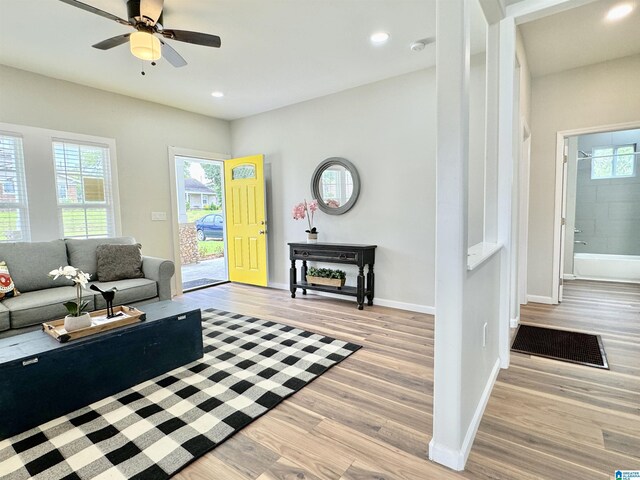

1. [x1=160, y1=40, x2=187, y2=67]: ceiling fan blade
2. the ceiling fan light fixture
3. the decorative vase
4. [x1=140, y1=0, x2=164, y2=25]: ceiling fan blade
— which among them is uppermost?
[x1=140, y1=0, x2=164, y2=25]: ceiling fan blade

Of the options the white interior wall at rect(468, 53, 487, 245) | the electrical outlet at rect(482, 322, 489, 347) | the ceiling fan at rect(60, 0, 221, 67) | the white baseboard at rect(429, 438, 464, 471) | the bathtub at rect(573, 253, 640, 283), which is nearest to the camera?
the white baseboard at rect(429, 438, 464, 471)

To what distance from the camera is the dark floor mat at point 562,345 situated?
251 centimetres

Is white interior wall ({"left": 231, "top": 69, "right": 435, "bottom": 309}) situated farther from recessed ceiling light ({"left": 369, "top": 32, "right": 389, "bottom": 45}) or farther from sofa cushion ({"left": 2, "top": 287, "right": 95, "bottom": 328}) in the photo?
sofa cushion ({"left": 2, "top": 287, "right": 95, "bottom": 328})

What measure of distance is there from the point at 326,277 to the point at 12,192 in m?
3.45

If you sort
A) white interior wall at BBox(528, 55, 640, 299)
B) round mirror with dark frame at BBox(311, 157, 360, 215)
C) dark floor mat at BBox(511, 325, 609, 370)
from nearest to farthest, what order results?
dark floor mat at BBox(511, 325, 609, 370) → white interior wall at BBox(528, 55, 640, 299) → round mirror with dark frame at BBox(311, 157, 360, 215)

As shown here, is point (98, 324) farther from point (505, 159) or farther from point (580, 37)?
point (580, 37)

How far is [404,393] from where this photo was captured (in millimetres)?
2076

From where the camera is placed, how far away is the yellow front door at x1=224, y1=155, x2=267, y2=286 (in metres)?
4.97

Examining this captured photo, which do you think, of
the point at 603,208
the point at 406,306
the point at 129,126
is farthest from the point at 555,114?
the point at 129,126

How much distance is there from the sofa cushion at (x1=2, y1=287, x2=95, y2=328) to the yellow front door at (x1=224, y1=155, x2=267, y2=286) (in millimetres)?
2467

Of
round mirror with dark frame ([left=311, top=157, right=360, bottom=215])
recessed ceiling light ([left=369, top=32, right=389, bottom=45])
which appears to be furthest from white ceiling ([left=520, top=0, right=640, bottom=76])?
round mirror with dark frame ([left=311, top=157, right=360, bottom=215])

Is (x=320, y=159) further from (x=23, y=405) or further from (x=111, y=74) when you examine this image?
(x=23, y=405)

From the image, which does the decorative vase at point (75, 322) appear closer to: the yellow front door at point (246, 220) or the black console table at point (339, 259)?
the black console table at point (339, 259)

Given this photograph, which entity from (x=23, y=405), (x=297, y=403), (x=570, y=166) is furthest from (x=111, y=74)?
(x=570, y=166)
